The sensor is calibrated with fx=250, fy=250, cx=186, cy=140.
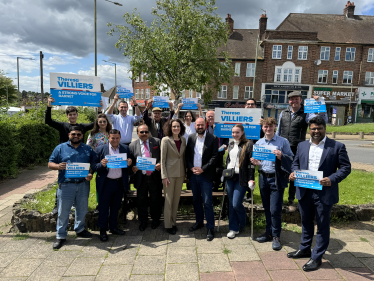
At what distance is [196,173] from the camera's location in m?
4.64

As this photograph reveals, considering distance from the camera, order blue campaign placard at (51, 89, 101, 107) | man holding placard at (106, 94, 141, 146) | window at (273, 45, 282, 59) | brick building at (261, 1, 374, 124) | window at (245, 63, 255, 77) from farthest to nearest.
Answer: window at (245, 63, 255, 77) < window at (273, 45, 282, 59) < brick building at (261, 1, 374, 124) < man holding placard at (106, 94, 141, 146) < blue campaign placard at (51, 89, 101, 107)

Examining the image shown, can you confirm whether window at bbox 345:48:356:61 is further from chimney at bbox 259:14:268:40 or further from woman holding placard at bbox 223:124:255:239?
woman holding placard at bbox 223:124:255:239

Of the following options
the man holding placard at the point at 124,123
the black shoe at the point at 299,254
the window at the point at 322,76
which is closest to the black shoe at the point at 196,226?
the black shoe at the point at 299,254

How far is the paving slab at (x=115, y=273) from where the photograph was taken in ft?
11.4

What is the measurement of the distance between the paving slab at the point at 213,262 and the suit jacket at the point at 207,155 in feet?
4.34

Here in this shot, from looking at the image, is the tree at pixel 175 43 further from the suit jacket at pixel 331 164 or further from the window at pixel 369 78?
the window at pixel 369 78

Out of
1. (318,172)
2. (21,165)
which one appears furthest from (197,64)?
(318,172)

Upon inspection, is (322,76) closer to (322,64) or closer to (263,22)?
(322,64)

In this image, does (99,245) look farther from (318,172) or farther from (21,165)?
(21,165)

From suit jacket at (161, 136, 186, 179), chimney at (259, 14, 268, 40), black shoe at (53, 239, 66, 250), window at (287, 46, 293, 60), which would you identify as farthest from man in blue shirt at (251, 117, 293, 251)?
chimney at (259, 14, 268, 40)

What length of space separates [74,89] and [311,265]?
18.9 ft

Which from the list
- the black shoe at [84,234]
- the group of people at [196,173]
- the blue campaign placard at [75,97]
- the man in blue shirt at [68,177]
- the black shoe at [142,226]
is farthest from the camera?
the blue campaign placard at [75,97]

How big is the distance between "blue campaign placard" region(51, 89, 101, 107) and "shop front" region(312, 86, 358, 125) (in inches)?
1416

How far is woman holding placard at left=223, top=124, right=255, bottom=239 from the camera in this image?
14.8 feet
